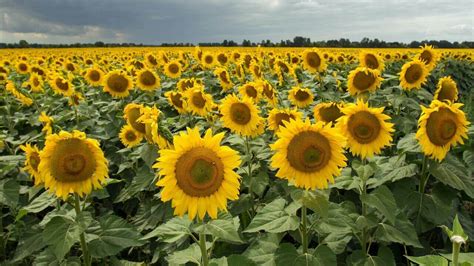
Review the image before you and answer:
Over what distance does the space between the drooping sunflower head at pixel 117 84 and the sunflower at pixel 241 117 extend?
3.33m

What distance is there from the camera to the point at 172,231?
3.00 m

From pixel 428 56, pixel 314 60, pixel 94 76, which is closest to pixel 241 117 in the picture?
pixel 428 56

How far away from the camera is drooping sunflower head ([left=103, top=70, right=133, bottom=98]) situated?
758cm

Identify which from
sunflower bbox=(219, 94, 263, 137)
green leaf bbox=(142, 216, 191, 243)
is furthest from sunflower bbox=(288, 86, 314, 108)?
green leaf bbox=(142, 216, 191, 243)

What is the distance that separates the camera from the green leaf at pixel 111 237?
351 centimetres

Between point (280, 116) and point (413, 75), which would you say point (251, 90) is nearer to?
point (280, 116)

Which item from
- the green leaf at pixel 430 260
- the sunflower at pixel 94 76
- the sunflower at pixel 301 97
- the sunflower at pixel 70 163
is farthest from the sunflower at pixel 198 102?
→ the sunflower at pixel 94 76

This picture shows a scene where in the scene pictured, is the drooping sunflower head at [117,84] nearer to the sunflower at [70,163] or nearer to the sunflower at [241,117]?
the sunflower at [241,117]

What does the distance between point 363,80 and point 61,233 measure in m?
4.09

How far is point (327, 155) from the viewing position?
116 inches

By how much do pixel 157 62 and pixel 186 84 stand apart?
4244 mm

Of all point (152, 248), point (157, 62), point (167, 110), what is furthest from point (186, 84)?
point (157, 62)

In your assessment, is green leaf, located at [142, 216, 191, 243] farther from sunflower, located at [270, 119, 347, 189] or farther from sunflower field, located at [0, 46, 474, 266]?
sunflower, located at [270, 119, 347, 189]

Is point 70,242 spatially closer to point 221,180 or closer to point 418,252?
point 221,180
